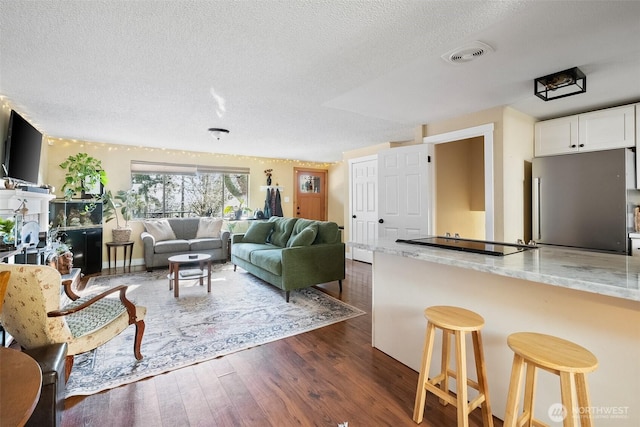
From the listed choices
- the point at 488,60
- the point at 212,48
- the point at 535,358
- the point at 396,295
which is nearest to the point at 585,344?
the point at 535,358

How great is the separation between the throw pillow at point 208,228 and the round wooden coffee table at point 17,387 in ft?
16.4

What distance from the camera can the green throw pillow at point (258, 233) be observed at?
194 inches

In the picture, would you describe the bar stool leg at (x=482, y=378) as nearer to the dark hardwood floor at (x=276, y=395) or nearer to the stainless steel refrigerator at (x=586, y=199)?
the dark hardwood floor at (x=276, y=395)

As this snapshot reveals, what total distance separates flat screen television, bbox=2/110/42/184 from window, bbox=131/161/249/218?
2.15 m

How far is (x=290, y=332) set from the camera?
8.97 feet

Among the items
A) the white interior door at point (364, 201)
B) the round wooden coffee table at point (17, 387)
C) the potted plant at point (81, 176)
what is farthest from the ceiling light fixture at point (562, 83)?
the potted plant at point (81, 176)

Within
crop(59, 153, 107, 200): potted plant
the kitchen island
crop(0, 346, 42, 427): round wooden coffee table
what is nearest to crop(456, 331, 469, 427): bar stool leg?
the kitchen island

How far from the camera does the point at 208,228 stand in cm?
588

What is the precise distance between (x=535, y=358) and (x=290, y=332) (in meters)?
2.01

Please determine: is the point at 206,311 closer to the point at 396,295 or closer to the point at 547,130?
the point at 396,295

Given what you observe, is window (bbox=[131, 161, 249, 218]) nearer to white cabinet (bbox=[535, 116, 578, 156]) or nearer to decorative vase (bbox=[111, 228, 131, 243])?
decorative vase (bbox=[111, 228, 131, 243])

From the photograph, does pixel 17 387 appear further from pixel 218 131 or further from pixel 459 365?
pixel 218 131

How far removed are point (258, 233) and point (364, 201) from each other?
7.17ft

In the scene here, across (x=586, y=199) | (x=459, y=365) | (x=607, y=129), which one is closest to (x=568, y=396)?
(x=459, y=365)
